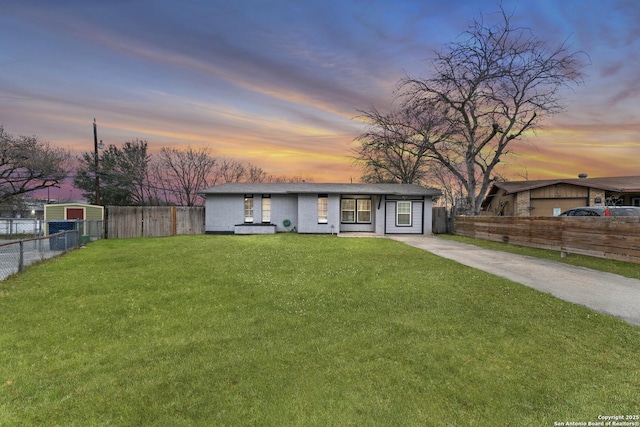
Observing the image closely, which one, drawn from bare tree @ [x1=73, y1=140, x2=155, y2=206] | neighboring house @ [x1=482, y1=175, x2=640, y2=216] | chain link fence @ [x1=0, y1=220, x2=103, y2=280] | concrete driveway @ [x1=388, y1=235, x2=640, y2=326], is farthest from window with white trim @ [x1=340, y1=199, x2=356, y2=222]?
bare tree @ [x1=73, y1=140, x2=155, y2=206]

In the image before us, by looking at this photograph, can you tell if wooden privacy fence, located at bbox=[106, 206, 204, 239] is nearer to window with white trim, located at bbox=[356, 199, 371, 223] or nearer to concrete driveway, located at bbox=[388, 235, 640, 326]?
window with white trim, located at bbox=[356, 199, 371, 223]

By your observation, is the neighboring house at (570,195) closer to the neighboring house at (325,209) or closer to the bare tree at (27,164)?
the neighboring house at (325,209)

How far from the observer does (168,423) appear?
256cm

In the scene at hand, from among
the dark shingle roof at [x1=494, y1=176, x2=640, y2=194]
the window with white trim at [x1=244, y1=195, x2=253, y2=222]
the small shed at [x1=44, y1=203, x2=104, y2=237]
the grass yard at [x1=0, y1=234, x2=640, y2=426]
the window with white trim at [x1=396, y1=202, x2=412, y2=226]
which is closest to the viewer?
the grass yard at [x1=0, y1=234, x2=640, y2=426]

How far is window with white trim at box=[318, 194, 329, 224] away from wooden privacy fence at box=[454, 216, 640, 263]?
10.4 m

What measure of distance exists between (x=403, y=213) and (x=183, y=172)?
2727 centimetres

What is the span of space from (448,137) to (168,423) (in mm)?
28105

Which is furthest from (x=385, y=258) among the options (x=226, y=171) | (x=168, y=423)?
(x=226, y=171)

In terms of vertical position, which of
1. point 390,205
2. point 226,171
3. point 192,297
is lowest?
point 192,297

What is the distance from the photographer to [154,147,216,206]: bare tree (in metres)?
35.3

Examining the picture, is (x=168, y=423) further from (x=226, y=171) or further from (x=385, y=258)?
(x=226, y=171)

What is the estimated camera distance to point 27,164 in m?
22.5

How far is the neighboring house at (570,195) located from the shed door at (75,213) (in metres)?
31.5

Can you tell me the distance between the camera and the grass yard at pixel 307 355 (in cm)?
275
